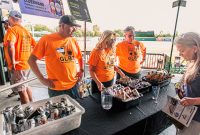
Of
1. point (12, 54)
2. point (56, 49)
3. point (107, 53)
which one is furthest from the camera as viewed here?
point (12, 54)

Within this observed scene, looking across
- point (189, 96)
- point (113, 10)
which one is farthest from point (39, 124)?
point (113, 10)

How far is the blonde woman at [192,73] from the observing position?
1.00 metres

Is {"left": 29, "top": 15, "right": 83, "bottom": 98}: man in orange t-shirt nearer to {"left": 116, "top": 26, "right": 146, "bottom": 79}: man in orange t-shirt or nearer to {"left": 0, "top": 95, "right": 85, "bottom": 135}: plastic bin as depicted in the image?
{"left": 0, "top": 95, "right": 85, "bottom": 135}: plastic bin

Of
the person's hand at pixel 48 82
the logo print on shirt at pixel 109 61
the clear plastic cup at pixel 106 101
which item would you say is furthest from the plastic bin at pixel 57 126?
the logo print on shirt at pixel 109 61

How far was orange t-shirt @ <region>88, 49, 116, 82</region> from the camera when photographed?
1.67m

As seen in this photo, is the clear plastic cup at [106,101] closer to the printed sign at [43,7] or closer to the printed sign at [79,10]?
the printed sign at [79,10]

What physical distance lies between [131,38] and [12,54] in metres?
1.62

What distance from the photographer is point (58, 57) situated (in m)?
1.47

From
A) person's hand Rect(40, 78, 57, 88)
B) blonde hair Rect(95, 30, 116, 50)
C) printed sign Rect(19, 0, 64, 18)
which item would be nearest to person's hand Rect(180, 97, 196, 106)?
blonde hair Rect(95, 30, 116, 50)

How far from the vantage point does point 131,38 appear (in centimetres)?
228

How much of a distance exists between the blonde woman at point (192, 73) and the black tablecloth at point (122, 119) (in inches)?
10.4

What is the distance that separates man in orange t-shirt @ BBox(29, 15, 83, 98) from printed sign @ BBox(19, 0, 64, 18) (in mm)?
1273

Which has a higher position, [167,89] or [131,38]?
[131,38]

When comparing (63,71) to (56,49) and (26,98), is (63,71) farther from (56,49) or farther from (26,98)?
(26,98)
